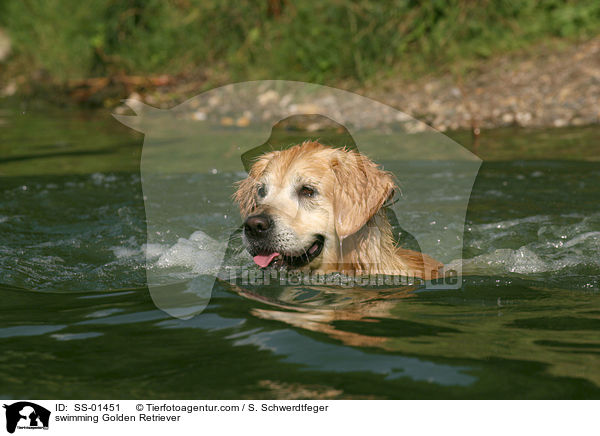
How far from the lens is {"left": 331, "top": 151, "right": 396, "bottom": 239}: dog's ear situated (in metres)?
5.08

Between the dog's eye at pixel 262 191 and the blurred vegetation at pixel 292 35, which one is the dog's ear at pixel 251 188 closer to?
the dog's eye at pixel 262 191

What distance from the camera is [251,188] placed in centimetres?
573

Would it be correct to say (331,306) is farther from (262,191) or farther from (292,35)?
(292,35)

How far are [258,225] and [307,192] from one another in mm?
531

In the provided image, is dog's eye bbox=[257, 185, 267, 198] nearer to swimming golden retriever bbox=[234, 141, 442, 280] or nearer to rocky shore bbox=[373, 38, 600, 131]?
swimming golden retriever bbox=[234, 141, 442, 280]

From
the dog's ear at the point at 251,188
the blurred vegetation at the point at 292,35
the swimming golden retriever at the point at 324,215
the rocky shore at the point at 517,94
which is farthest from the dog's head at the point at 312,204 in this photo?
the blurred vegetation at the point at 292,35

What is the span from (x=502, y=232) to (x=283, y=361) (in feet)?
12.4

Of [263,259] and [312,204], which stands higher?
[312,204]

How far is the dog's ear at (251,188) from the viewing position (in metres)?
5.68

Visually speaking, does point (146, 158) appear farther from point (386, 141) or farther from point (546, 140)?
point (546, 140)

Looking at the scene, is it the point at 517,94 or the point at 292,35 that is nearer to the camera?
the point at 517,94
